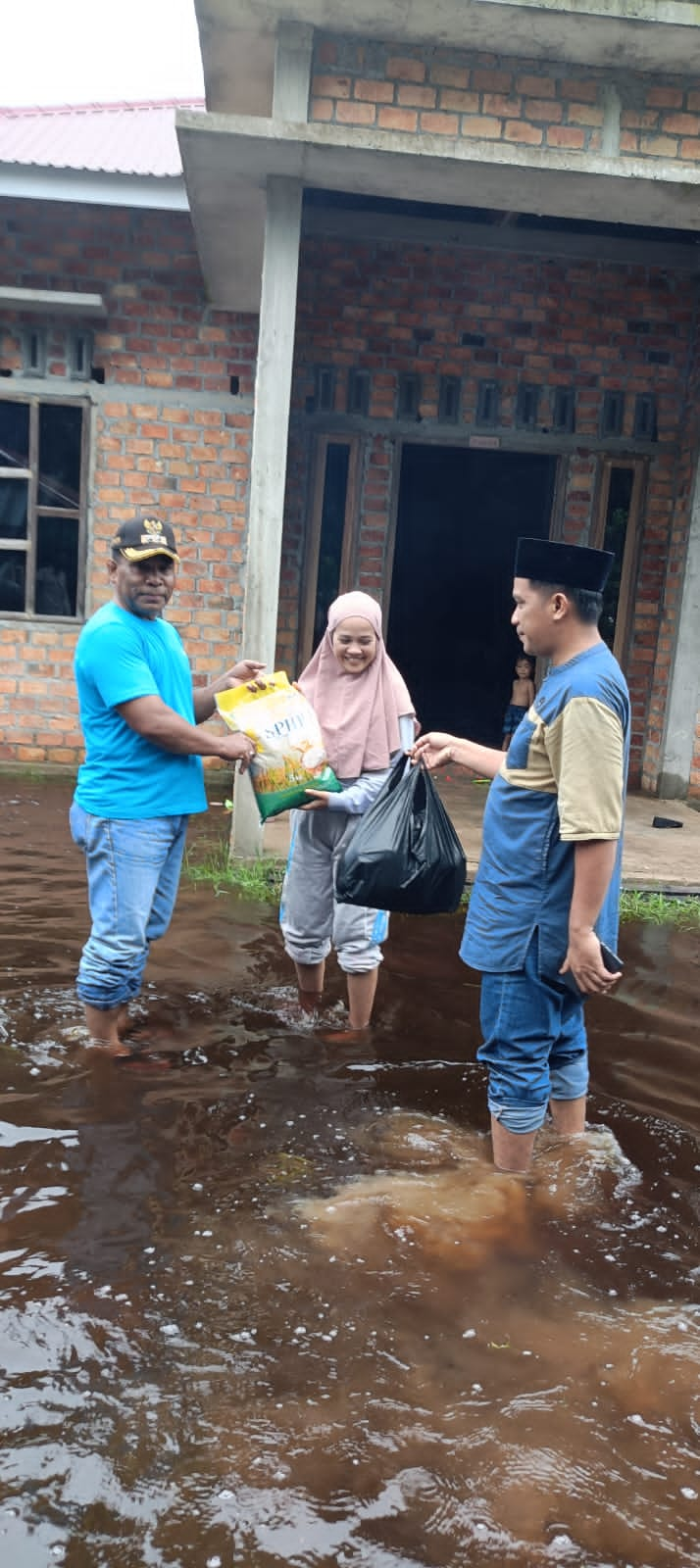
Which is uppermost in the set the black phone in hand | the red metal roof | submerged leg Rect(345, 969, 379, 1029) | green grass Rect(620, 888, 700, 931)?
the red metal roof

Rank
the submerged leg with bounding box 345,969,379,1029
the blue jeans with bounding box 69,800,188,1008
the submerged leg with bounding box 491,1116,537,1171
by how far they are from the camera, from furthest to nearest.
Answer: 1. the submerged leg with bounding box 345,969,379,1029
2. the blue jeans with bounding box 69,800,188,1008
3. the submerged leg with bounding box 491,1116,537,1171

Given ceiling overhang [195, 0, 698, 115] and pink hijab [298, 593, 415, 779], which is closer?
pink hijab [298, 593, 415, 779]

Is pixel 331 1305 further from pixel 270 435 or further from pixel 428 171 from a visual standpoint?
pixel 428 171

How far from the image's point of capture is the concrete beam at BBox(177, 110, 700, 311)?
201 inches

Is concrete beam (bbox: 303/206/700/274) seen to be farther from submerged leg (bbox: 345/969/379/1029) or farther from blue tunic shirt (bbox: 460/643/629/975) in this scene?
blue tunic shirt (bbox: 460/643/629/975)

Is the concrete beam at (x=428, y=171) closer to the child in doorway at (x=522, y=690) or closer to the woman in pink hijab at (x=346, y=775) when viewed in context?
the woman in pink hijab at (x=346, y=775)

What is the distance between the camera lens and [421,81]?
17.2 ft

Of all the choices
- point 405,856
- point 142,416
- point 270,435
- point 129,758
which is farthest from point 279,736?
point 142,416

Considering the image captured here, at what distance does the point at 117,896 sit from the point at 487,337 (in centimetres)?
618

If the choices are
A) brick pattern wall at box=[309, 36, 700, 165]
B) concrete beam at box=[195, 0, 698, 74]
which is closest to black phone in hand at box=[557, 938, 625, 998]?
brick pattern wall at box=[309, 36, 700, 165]

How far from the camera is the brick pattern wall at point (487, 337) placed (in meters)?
8.25

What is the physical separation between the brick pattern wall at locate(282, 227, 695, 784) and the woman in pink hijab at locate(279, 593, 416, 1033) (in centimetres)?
468

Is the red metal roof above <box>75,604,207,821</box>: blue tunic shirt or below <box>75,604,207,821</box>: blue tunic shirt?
above

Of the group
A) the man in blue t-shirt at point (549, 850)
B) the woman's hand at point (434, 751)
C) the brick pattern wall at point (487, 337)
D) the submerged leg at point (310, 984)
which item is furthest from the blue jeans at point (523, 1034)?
the brick pattern wall at point (487, 337)
